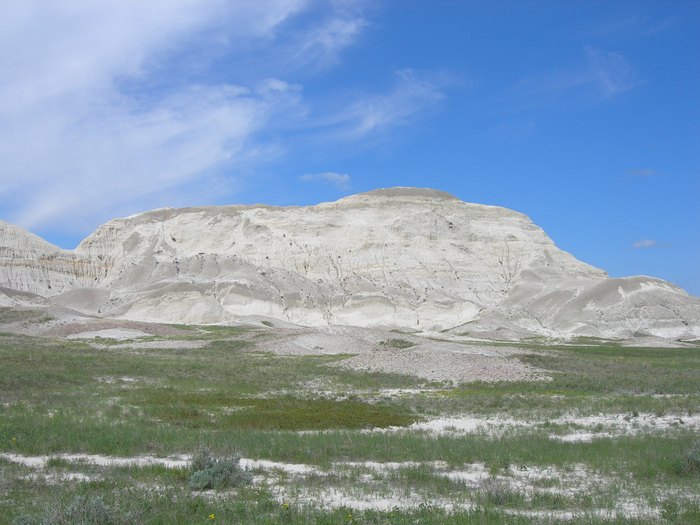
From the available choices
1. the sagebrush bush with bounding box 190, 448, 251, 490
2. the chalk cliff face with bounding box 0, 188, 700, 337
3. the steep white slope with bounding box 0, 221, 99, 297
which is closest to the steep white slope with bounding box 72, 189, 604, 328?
the chalk cliff face with bounding box 0, 188, 700, 337

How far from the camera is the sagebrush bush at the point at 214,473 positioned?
11930mm

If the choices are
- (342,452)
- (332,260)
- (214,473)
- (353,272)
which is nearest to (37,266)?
(332,260)

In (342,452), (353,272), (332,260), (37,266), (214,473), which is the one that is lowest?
(342,452)

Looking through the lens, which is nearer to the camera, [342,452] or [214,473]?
[214,473]

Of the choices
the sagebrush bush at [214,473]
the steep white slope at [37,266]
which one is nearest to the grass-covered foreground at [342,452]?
the sagebrush bush at [214,473]

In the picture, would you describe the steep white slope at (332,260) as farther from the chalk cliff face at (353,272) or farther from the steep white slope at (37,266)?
the steep white slope at (37,266)

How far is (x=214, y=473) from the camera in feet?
39.9

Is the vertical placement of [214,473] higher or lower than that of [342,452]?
higher

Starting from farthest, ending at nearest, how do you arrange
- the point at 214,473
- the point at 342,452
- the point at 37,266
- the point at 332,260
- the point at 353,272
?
1. the point at 37,266
2. the point at 332,260
3. the point at 353,272
4. the point at 342,452
5. the point at 214,473

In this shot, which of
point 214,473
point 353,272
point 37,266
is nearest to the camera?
point 214,473

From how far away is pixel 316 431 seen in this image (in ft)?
62.2

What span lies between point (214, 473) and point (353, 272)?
117m

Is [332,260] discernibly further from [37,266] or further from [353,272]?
[37,266]

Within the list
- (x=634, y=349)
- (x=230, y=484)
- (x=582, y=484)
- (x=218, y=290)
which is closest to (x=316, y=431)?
(x=230, y=484)
